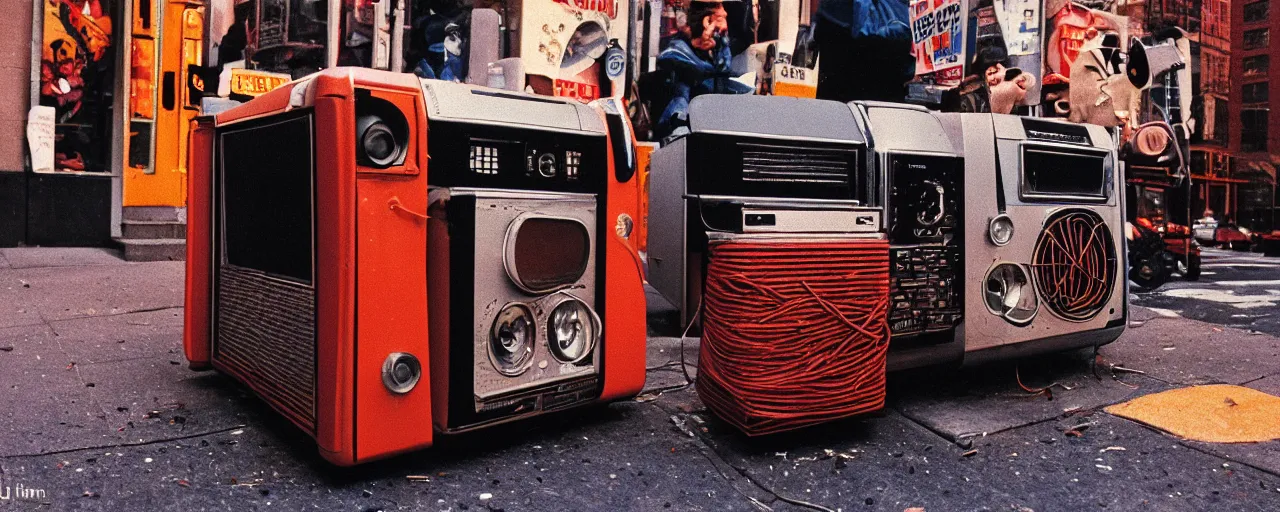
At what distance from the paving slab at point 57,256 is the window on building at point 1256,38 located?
52.4 meters

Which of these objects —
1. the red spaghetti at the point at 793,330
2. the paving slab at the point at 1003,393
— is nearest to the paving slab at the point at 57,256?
the red spaghetti at the point at 793,330

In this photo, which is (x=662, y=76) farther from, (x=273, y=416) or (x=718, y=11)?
(x=273, y=416)

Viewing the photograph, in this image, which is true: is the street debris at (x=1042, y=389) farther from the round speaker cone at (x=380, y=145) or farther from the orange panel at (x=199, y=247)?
the orange panel at (x=199, y=247)

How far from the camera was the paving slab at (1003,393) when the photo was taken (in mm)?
2955

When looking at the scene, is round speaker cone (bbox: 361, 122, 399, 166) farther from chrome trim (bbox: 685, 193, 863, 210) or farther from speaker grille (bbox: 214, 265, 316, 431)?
chrome trim (bbox: 685, 193, 863, 210)

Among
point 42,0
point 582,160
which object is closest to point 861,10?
point 582,160

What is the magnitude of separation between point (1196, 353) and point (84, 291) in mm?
7007

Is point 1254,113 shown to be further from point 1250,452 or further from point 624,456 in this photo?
point 624,456

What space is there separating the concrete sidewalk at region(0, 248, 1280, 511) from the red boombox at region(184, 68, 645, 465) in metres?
0.14

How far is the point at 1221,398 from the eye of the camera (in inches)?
127

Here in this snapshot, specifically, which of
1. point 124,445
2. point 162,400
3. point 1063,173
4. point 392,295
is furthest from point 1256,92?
point 124,445

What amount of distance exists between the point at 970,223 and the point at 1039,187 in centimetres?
44

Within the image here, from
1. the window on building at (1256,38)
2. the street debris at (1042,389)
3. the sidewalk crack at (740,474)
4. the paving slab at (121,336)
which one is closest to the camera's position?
the sidewalk crack at (740,474)

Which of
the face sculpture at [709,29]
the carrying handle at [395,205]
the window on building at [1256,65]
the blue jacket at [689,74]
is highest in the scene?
the window on building at [1256,65]
